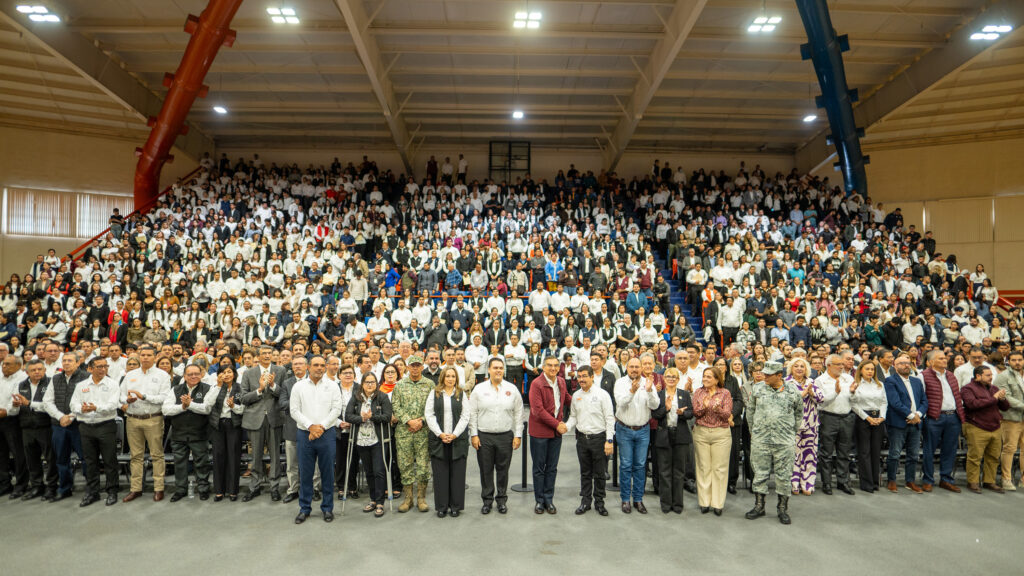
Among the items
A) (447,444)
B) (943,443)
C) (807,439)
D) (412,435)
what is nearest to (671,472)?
(807,439)

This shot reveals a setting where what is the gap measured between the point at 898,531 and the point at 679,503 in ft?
6.93

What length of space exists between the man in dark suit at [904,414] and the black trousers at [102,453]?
932 cm

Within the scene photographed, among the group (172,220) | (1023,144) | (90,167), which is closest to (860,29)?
(1023,144)

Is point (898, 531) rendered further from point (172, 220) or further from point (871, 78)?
point (172, 220)

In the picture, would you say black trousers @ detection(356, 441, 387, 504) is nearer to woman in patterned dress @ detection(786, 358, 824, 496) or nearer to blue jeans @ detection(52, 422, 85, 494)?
blue jeans @ detection(52, 422, 85, 494)

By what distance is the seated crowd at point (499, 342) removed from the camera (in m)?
6.45

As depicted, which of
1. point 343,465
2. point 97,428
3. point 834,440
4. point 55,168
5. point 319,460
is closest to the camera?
point 319,460

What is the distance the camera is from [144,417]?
6.85 metres

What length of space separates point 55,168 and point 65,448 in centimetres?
1982

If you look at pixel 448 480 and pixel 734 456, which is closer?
pixel 448 480

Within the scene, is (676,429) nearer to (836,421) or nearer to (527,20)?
(836,421)

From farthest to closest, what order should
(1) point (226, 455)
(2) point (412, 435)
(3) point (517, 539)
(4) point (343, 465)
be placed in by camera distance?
(4) point (343, 465) < (1) point (226, 455) < (2) point (412, 435) < (3) point (517, 539)

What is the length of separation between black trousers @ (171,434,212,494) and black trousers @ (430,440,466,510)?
2.81m

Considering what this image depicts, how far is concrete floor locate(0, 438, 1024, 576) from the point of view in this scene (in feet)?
16.6
